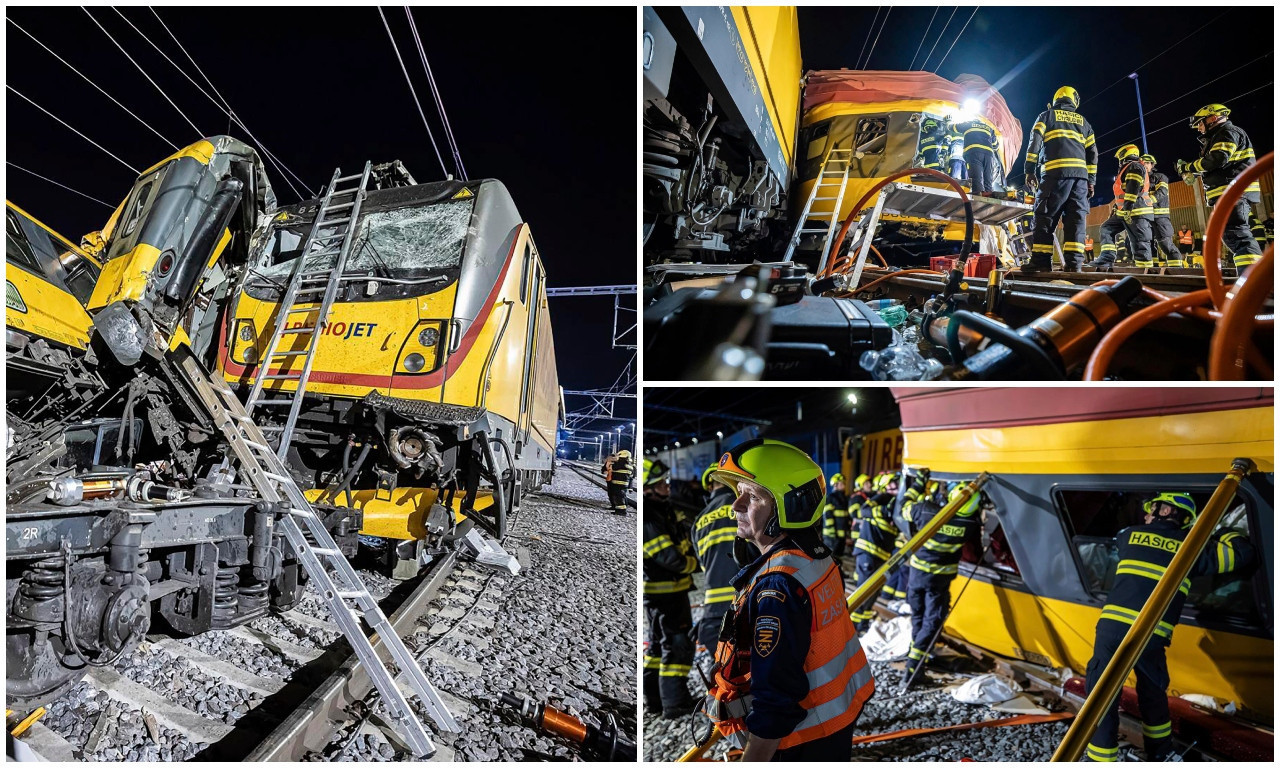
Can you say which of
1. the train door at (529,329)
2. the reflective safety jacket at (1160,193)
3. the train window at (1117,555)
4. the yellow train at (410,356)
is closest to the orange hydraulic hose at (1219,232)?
the reflective safety jacket at (1160,193)

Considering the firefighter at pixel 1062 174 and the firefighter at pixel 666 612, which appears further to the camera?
the firefighter at pixel 666 612

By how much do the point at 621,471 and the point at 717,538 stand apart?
625 cm

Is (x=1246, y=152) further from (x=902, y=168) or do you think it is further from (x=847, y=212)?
(x=847, y=212)

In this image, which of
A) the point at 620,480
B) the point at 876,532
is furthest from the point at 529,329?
the point at 620,480

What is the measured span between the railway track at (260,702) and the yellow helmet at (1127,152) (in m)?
2.63

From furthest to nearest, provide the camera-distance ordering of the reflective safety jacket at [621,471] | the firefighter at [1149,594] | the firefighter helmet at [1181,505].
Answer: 1. the reflective safety jacket at [621,471]
2. the firefighter helmet at [1181,505]
3. the firefighter at [1149,594]

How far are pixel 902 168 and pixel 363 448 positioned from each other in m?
3.03

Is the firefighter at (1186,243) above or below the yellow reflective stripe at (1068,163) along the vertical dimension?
below

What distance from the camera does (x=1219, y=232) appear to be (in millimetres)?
1579

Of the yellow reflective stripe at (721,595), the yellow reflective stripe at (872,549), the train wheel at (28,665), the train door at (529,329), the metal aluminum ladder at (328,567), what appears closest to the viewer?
the train wheel at (28,665)

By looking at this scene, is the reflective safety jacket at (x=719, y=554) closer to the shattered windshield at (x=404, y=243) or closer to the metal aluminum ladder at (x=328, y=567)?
the metal aluminum ladder at (x=328, y=567)

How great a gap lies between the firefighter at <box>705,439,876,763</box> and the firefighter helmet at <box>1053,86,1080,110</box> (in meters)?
1.34

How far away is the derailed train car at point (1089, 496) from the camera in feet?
8.32

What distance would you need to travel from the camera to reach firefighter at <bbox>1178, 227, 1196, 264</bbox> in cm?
217
